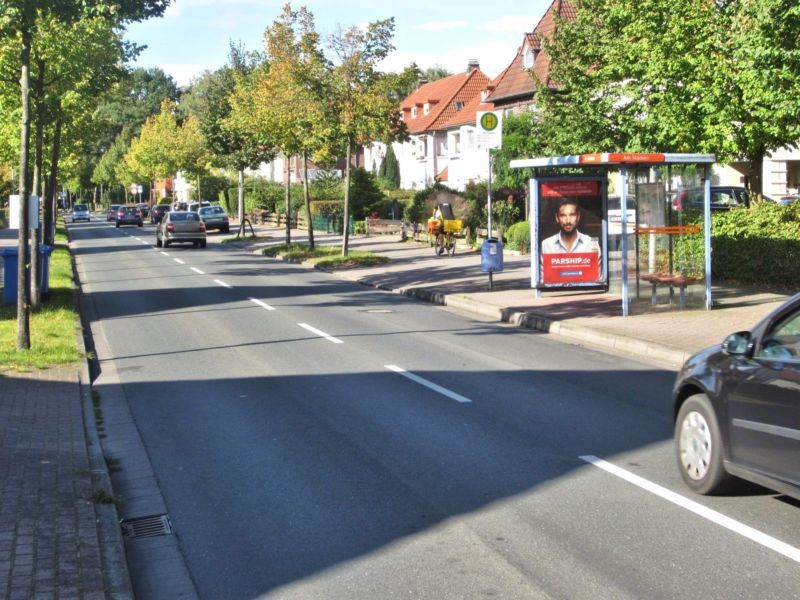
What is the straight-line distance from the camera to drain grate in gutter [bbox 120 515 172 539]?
20.5ft

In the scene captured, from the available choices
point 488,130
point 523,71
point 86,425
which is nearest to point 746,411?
point 86,425

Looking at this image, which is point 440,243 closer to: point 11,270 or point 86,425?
point 11,270

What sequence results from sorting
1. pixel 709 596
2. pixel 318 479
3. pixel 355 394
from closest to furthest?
pixel 709 596
pixel 318 479
pixel 355 394

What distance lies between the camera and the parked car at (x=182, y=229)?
4312 centimetres

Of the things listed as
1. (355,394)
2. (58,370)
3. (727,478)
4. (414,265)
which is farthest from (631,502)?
(414,265)

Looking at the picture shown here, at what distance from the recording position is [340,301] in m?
21.2

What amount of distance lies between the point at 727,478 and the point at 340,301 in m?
15.1

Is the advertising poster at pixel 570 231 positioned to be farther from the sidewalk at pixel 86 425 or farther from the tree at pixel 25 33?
the tree at pixel 25 33

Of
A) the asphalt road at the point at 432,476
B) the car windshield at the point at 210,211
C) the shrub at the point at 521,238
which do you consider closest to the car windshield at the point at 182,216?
the car windshield at the point at 210,211

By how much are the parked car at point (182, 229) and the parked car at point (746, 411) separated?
38.0 meters

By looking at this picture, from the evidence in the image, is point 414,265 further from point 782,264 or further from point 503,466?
point 503,466

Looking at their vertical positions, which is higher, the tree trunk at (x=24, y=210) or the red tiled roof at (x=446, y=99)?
the red tiled roof at (x=446, y=99)

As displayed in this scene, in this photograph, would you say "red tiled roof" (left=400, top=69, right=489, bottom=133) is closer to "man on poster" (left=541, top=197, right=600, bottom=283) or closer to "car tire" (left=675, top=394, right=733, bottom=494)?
"man on poster" (left=541, top=197, right=600, bottom=283)

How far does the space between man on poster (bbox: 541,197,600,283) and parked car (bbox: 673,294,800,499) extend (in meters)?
12.6
